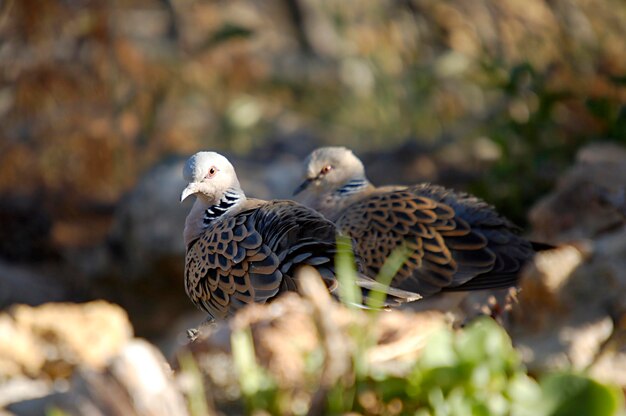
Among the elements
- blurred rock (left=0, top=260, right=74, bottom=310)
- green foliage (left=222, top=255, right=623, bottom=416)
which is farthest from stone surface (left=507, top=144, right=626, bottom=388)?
blurred rock (left=0, top=260, right=74, bottom=310)

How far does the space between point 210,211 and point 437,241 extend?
3.82 ft

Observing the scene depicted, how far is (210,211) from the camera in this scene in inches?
167

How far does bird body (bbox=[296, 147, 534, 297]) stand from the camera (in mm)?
4711

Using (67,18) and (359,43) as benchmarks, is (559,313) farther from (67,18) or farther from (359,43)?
(359,43)

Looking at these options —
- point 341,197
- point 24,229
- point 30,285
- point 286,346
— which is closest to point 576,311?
point 286,346

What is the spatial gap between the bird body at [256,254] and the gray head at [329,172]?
1034mm

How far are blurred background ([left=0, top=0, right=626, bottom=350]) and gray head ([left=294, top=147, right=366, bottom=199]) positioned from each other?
1915 mm

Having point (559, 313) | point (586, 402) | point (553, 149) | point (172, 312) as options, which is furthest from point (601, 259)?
point (172, 312)

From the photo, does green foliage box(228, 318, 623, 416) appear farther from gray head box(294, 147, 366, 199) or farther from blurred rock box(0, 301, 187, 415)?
gray head box(294, 147, 366, 199)

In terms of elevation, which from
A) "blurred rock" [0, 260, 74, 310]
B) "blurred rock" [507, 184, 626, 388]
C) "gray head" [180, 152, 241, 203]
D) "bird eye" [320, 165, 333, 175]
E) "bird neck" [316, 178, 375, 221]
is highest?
"gray head" [180, 152, 241, 203]

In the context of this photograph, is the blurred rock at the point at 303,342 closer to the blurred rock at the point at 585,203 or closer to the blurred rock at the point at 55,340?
the blurred rock at the point at 55,340

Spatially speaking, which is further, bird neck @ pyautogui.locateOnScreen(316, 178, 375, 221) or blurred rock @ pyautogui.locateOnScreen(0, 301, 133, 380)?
bird neck @ pyautogui.locateOnScreen(316, 178, 375, 221)

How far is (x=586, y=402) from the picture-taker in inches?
80.7

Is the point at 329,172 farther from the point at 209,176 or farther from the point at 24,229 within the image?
the point at 24,229
